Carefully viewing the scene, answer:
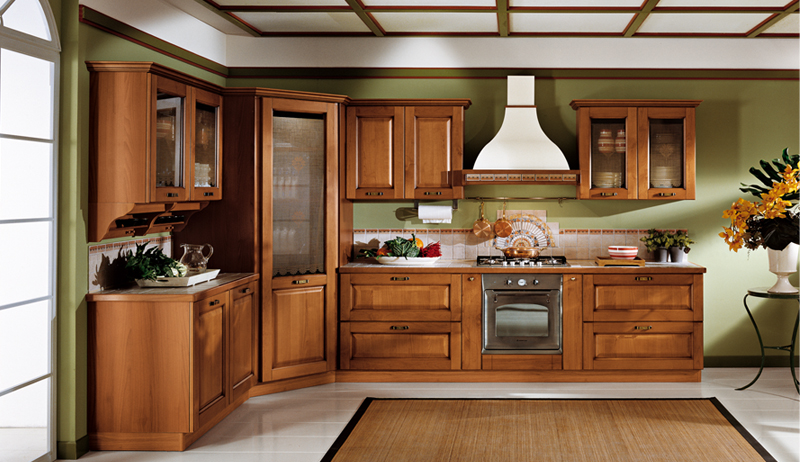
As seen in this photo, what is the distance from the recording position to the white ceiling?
3996 mm

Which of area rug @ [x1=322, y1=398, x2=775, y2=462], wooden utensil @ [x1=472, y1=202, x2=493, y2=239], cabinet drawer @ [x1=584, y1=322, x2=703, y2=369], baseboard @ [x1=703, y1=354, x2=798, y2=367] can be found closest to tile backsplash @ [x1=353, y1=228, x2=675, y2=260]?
wooden utensil @ [x1=472, y1=202, x2=493, y2=239]

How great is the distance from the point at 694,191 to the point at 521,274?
1462 mm

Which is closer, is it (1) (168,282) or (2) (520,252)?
(1) (168,282)

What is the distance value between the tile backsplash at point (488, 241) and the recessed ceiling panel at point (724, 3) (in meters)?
1.73

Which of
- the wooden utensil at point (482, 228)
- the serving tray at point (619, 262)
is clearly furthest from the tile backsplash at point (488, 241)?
the serving tray at point (619, 262)

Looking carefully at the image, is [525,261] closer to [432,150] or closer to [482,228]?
[482,228]

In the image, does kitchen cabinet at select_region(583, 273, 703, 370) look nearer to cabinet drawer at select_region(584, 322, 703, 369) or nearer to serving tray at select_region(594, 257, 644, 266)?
cabinet drawer at select_region(584, 322, 703, 369)

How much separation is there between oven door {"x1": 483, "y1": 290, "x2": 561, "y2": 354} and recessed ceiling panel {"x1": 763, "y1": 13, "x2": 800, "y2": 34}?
2.56 m

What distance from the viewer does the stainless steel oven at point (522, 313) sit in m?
4.29

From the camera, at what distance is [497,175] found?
4477mm

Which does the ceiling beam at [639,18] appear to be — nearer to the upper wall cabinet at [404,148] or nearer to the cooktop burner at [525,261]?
the upper wall cabinet at [404,148]

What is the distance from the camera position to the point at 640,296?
14.0 ft

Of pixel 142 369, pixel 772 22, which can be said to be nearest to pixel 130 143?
pixel 142 369

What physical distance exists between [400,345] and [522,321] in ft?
2.95
